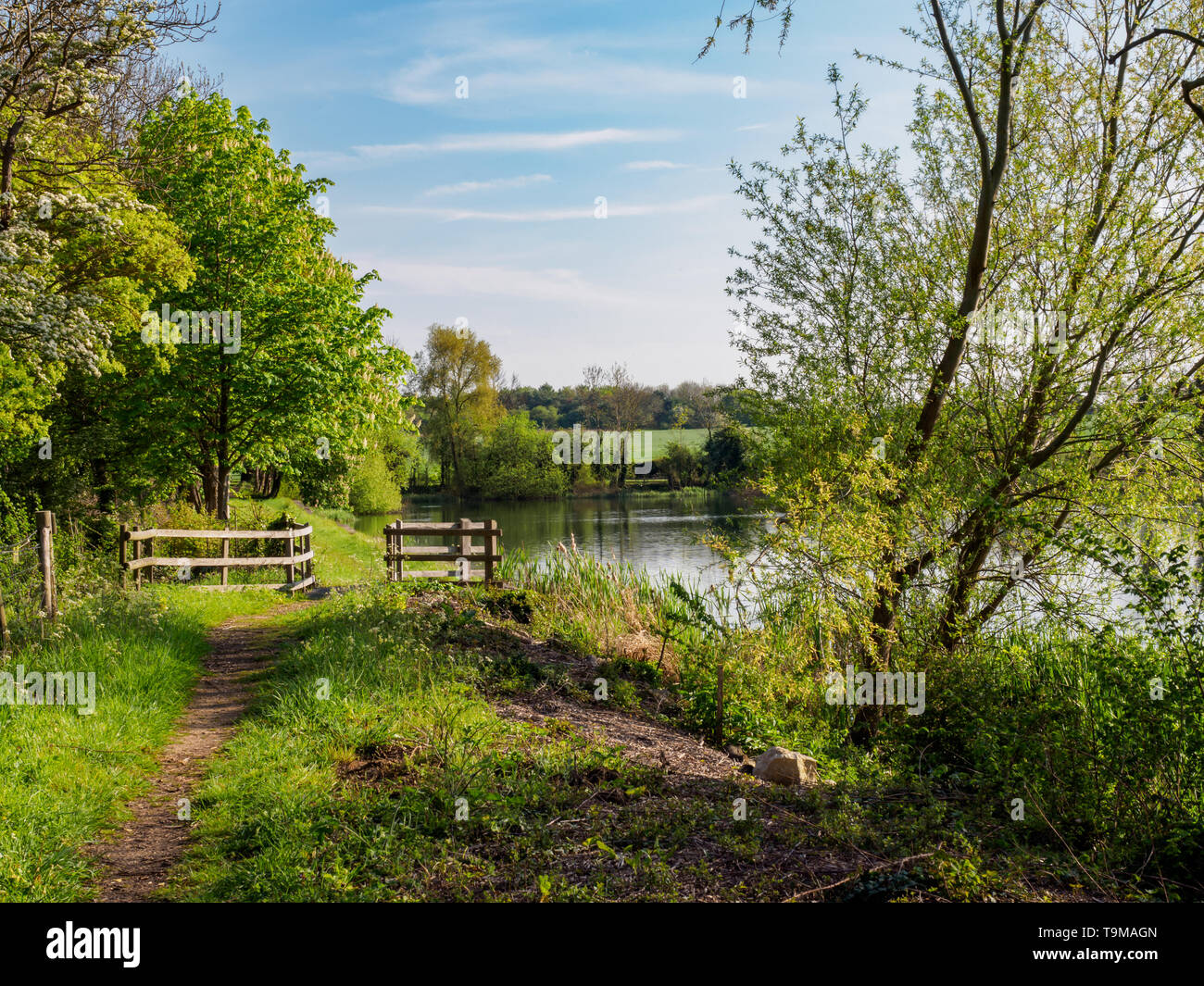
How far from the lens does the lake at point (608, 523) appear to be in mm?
27766

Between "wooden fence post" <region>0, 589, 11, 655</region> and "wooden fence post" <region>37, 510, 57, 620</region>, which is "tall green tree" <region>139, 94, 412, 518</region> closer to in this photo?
"wooden fence post" <region>37, 510, 57, 620</region>

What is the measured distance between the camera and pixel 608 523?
142ft

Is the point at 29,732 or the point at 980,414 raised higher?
the point at 980,414

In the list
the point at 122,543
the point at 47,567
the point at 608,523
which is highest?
the point at 47,567

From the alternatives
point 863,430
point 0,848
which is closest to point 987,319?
point 863,430

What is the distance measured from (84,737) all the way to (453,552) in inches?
359

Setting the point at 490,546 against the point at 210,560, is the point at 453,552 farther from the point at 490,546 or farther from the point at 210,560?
the point at 210,560

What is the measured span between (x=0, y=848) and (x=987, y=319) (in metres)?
10.1

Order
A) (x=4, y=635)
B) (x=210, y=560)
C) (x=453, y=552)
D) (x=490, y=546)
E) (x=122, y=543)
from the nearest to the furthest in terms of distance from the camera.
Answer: (x=4, y=635)
(x=122, y=543)
(x=490, y=546)
(x=453, y=552)
(x=210, y=560)

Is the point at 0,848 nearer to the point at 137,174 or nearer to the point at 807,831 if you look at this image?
the point at 807,831

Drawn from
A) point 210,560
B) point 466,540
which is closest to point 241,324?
point 210,560

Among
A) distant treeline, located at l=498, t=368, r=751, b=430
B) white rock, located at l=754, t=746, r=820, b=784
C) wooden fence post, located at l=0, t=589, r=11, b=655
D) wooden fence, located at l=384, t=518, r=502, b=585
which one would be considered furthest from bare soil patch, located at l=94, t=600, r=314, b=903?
distant treeline, located at l=498, t=368, r=751, b=430

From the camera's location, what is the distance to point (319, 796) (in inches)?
216

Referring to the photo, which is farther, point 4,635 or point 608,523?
point 608,523
